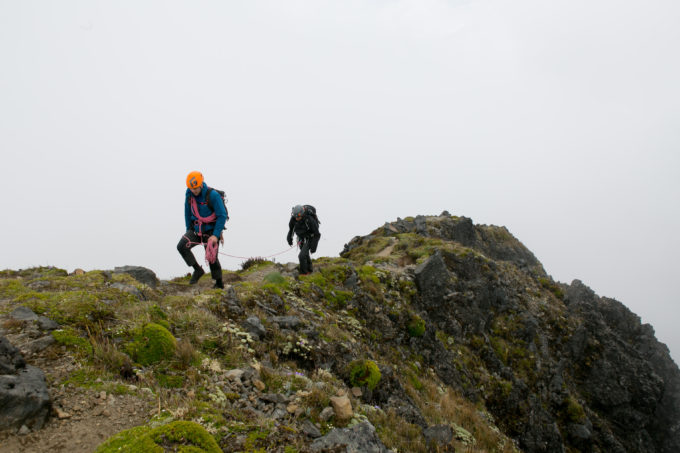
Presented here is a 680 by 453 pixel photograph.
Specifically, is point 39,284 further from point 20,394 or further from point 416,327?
point 416,327

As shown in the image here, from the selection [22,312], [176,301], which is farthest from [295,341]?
[22,312]

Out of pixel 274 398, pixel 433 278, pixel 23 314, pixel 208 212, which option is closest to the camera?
pixel 274 398

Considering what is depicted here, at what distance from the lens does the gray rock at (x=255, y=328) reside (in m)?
7.53

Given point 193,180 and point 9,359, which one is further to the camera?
point 193,180

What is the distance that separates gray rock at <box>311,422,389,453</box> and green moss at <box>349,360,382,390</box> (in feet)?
6.61

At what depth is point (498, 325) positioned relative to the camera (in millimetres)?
17188

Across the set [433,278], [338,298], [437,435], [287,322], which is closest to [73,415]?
[287,322]

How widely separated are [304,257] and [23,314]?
8.34 m

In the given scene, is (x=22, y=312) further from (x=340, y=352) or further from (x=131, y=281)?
(x=340, y=352)

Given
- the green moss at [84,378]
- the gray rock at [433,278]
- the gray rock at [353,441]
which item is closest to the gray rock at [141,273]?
the green moss at [84,378]

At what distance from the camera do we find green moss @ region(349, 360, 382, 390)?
7378mm

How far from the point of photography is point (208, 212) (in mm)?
10016

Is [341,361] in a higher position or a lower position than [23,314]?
lower

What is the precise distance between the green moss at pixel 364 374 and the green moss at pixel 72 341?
477 centimetres
